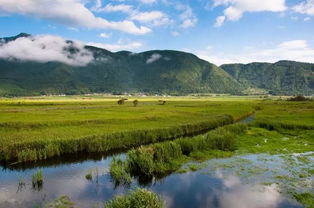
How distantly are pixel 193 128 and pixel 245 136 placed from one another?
39.4 ft

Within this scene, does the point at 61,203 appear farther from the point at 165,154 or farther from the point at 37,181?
the point at 165,154

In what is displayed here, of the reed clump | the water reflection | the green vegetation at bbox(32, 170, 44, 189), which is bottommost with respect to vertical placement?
the water reflection

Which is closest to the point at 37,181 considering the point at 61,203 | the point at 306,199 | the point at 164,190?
the point at 61,203

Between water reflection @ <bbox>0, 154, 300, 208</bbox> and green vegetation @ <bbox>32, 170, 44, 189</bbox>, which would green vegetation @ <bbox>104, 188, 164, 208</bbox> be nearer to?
water reflection @ <bbox>0, 154, 300, 208</bbox>

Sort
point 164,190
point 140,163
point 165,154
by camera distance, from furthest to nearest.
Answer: point 165,154 < point 140,163 < point 164,190

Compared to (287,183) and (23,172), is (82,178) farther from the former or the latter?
(287,183)

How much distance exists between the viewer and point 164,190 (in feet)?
76.6

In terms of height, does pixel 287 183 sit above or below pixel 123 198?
below

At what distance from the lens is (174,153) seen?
3172 centimetres

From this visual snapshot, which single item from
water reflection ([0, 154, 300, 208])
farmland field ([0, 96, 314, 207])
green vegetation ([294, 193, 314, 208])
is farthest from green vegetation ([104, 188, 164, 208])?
green vegetation ([294, 193, 314, 208])

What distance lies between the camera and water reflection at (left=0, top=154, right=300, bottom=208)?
67.4 feet

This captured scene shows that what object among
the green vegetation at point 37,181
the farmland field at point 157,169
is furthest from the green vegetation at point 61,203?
the green vegetation at point 37,181

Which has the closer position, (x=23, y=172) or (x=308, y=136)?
(x=23, y=172)

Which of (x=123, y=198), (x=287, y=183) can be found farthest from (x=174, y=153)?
(x=123, y=198)
